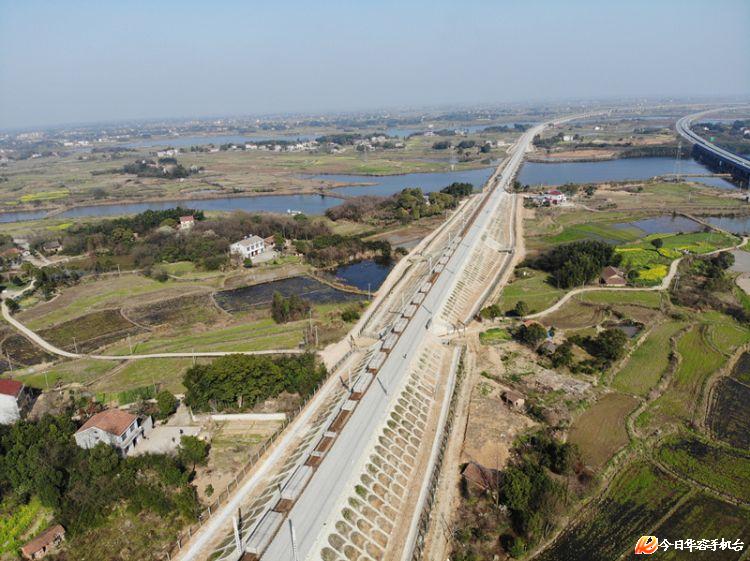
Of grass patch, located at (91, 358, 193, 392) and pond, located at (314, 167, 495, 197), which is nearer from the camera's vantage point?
grass patch, located at (91, 358, 193, 392)

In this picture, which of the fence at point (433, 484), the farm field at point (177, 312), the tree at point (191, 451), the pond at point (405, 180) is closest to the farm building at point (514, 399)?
the fence at point (433, 484)

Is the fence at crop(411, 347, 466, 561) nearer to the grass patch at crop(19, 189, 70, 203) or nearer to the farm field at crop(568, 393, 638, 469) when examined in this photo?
the farm field at crop(568, 393, 638, 469)

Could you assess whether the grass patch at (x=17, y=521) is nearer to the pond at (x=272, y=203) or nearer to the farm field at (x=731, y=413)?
the farm field at (x=731, y=413)

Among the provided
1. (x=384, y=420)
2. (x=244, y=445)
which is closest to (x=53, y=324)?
(x=244, y=445)

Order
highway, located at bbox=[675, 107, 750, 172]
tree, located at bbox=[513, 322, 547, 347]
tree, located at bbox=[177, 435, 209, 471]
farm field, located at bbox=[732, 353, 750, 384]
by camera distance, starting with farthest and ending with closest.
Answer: highway, located at bbox=[675, 107, 750, 172] → tree, located at bbox=[513, 322, 547, 347] → farm field, located at bbox=[732, 353, 750, 384] → tree, located at bbox=[177, 435, 209, 471]

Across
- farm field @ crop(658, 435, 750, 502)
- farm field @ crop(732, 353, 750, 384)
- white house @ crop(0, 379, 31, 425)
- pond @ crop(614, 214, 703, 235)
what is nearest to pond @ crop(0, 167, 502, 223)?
pond @ crop(614, 214, 703, 235)

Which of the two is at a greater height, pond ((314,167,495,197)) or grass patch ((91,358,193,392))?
pond ((314,167,495,197))

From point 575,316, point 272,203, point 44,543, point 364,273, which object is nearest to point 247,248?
point 364,273

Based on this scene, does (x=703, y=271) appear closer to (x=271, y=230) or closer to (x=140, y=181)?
(x=271, y=230)
